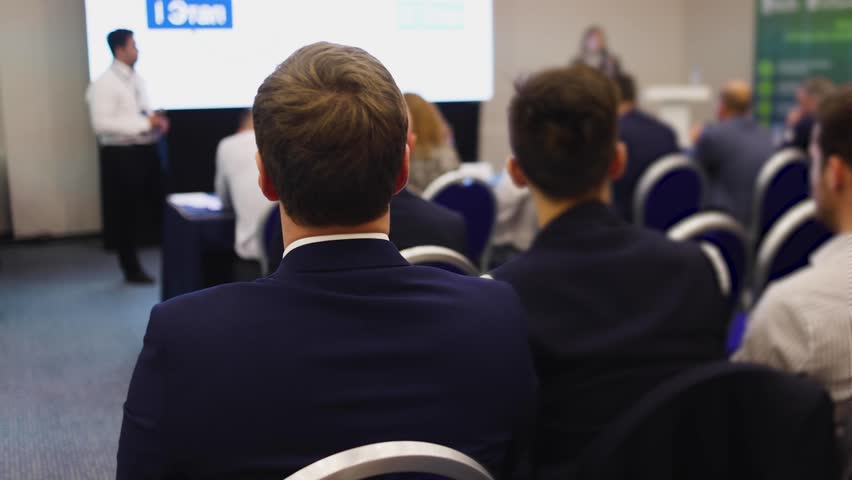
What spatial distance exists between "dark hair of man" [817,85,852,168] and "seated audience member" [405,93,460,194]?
139cm

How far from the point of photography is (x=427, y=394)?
92 cm

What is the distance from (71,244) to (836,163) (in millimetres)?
1544

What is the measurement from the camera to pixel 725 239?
7.20 ft

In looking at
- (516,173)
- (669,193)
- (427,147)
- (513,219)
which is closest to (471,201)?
(427,147)

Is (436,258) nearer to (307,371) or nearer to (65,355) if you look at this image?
(307,371)

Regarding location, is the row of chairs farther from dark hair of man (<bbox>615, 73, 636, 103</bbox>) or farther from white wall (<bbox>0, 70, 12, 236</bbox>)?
dark hair of man (<bbox>615, 73, 636, 103</bbox>)

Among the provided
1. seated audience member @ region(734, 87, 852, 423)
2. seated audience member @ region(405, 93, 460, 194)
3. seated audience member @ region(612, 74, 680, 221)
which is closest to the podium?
seated audience member @ region(612, 74, 680, 221)

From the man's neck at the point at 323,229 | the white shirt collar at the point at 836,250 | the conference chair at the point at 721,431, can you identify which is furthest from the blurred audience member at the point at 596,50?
the conference chair at the point at 721,431

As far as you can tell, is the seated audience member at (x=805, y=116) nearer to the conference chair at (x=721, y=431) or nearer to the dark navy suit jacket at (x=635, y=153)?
the dark navy suit jacket at (x=635, y=153)

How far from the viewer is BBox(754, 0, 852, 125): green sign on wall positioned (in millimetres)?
7035

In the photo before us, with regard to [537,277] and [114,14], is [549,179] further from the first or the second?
[114,14]

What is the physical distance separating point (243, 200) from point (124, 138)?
5.14ft

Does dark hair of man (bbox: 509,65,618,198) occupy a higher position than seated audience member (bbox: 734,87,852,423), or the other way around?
dark hair of man (bbox: 509,65,618,198)

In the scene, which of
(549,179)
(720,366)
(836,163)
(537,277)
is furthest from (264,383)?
(836,163)
